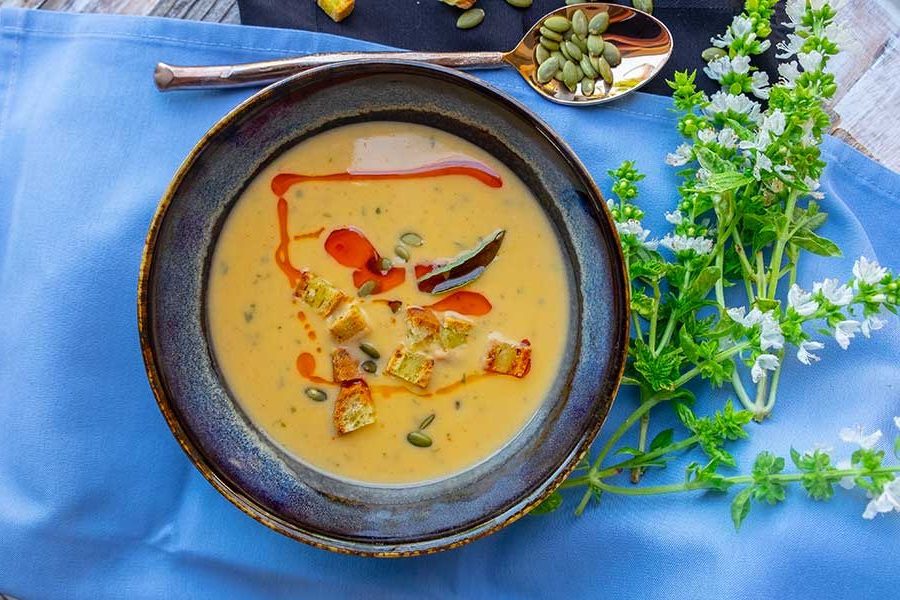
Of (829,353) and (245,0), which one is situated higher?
(245,0)

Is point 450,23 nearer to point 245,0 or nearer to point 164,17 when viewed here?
point 245,0

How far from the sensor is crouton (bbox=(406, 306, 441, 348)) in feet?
6.31

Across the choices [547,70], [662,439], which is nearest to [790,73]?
[547,70]

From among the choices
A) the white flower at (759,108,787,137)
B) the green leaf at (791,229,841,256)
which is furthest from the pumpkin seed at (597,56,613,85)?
the green leaf at (791,229,841,256)

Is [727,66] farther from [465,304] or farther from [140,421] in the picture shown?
[140,421]

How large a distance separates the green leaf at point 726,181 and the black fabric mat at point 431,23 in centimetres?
42

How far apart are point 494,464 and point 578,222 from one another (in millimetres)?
591

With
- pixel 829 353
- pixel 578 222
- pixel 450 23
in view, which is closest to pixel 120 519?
pixel 578 222

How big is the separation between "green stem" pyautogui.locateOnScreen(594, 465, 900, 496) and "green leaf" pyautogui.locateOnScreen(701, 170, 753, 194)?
2.13 ft

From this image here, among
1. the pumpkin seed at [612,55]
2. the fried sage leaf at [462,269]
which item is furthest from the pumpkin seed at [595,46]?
the fried sage leaf at [462,269]

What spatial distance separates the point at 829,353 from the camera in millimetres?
2123

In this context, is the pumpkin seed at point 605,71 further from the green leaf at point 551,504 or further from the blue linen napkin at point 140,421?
the green leaf at point 551,504

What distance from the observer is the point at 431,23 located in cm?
222

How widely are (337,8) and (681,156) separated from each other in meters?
0.94
